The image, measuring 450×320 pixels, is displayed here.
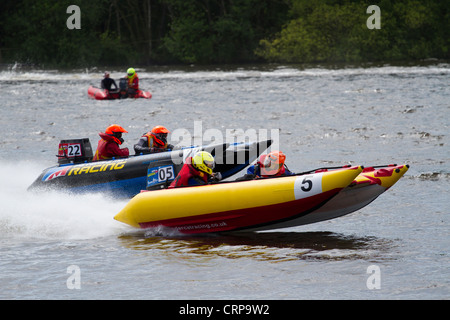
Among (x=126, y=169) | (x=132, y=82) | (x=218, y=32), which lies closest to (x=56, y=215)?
(x=126, y=169)

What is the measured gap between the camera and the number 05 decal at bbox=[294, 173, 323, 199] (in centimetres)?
965

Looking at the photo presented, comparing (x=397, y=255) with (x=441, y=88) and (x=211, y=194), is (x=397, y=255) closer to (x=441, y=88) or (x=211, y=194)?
(x=211, y=194)

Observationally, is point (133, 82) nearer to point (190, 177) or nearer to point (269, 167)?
point (190, 177)

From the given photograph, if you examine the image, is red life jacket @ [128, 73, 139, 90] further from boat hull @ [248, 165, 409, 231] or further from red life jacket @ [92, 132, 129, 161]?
boat hull @ [248, 165, 409, 231]

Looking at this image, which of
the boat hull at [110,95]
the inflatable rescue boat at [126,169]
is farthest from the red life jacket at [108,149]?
the boat hull at [110,95]

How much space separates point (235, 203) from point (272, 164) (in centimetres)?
93

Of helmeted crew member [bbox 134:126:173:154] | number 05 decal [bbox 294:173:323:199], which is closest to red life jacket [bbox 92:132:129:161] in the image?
helmeted crew member [bbox 134:126:173:154]

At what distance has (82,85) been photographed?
37875mm

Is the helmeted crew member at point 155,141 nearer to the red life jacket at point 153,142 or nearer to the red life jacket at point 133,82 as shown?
the red life jacket at point 153,142

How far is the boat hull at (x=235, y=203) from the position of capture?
9695mm

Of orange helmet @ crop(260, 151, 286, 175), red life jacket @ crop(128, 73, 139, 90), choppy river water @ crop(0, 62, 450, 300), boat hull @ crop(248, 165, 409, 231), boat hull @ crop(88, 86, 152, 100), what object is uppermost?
red life jacket @ crop(128, 73, 139, 90)

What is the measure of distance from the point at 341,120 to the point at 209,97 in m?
8.55

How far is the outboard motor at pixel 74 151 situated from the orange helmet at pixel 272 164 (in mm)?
4605

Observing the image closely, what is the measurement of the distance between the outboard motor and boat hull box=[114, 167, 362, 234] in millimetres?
3434
